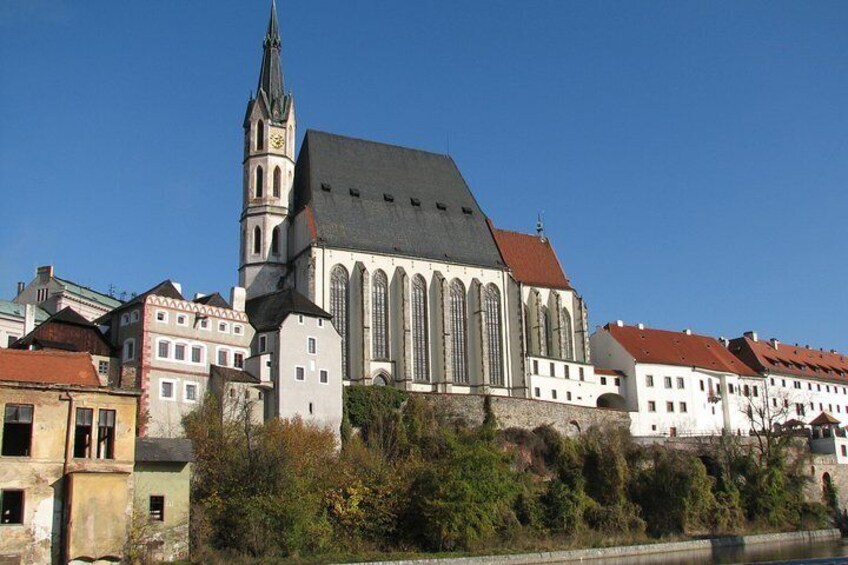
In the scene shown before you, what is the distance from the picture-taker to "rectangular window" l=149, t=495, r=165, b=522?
1468 inches

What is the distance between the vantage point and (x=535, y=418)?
2650 inches

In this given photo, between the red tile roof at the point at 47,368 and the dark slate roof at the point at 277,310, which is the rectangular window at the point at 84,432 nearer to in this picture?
the red tile roof at the point at 47,368

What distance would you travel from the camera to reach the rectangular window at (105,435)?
35.2 meters

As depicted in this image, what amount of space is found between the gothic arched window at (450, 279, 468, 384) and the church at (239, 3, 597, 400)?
0.31 ft

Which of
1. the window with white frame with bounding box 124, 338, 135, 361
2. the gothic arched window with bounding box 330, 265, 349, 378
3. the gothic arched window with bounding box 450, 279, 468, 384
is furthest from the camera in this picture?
the gothic arched window with bounding box 450, 279, 468, 384

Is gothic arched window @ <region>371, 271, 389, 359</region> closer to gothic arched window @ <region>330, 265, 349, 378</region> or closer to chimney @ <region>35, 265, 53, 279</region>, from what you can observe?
gothic arched window @ <region>330, 265, 349, 378</region>

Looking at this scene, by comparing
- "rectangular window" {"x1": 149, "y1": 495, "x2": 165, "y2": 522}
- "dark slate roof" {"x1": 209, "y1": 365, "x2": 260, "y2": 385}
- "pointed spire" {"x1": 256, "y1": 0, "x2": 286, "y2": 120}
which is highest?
"pointed spire" {"x1": 256, "y1": 0, "x2": 286, "y2": 120}

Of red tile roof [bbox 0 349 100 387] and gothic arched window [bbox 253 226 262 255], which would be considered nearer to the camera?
red tile roof [bbox 0 349 100 387]

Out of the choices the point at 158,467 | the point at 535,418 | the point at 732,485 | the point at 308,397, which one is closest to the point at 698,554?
the point at 732,485

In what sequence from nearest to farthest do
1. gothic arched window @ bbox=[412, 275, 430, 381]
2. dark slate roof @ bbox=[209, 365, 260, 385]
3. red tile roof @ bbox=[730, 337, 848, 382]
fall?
dark slate roof @ bbox=[209, 365, 260, 385], gothic arched window @ bbox=[412, 275, 430, 381], red tile roof @ bbox=[730, 337, 848, 382]

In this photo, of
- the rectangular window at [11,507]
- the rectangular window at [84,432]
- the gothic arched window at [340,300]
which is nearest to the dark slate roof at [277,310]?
the gothic arched window at [340,300]

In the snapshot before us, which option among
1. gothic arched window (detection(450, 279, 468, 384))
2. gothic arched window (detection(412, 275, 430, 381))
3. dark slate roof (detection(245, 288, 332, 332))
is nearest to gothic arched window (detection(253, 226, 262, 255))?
dark slate roof (detection(245, 288, 332, 332))

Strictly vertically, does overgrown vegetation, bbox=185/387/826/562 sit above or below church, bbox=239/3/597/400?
below

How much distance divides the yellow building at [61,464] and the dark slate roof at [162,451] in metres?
1.63
